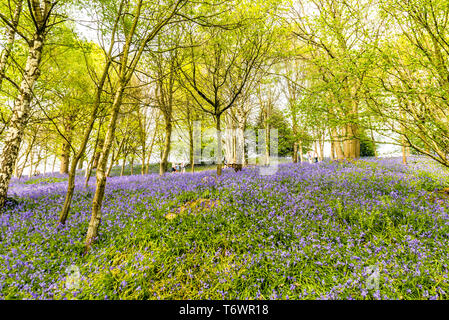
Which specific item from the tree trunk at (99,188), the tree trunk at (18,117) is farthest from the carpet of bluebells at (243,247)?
the tree trunk at (18,117)

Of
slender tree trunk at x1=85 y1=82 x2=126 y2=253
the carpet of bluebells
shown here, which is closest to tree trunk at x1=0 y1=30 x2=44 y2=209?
the carpet of bluebells

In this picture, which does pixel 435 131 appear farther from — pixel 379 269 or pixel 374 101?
pixel 379 269

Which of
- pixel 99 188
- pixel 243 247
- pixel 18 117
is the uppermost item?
pixel 18 117

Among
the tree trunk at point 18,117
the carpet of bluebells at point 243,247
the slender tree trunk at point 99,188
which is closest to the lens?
the carpet of bluebells at point 243,247

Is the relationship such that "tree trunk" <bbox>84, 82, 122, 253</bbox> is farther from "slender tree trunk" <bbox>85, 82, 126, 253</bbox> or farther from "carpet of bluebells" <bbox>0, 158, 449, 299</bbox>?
"carpet of bluebells" <bbox>0, 158, 449, 299</bbox>

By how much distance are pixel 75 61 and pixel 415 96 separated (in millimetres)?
16398

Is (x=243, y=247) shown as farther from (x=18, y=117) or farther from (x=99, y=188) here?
(x=18, y=117)

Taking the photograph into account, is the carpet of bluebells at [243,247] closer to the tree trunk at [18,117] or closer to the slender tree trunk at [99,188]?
the slender tree trunk at [99,188]

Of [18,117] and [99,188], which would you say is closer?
[99,188]

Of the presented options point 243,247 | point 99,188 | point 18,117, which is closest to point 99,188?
point 99,188

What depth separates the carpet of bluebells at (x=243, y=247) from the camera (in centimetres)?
298

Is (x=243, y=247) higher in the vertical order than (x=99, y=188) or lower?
lower

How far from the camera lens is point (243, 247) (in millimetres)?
4031
